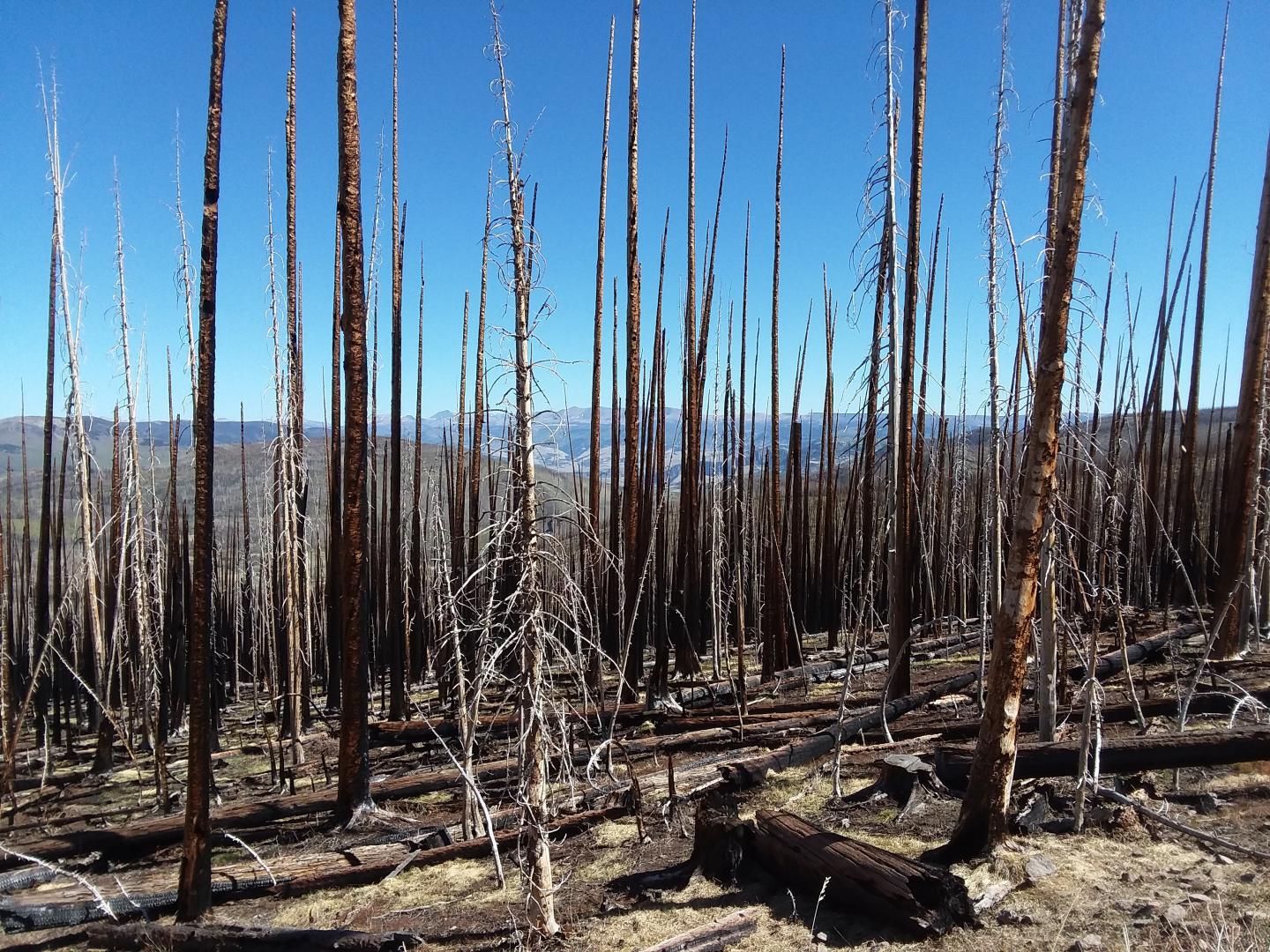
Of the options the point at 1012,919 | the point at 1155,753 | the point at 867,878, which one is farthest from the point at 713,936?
the point at 1155,753

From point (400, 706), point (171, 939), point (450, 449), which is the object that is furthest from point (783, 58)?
point (171, 939)

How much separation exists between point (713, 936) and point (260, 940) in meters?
2.79

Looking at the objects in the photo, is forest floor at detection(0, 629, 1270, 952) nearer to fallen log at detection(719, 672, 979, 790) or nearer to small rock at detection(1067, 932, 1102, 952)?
small rock at detection(1067, 932, 1102, 952)

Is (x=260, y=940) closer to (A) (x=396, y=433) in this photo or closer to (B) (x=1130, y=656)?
(A) (x=396, y=433)

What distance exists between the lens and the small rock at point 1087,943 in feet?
11.8

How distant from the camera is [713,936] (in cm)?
420

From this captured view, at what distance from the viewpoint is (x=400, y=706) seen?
10.4 metres

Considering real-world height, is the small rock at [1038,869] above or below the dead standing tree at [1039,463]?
below

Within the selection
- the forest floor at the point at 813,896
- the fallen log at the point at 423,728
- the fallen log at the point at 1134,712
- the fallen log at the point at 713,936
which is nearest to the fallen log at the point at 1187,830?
the forest floor at the point at 813,896

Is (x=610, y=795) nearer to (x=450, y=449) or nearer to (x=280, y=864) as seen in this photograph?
(x=280, y=864)

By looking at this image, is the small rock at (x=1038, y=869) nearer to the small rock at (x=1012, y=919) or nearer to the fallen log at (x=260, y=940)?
the small rock at (x=1012, y=919)

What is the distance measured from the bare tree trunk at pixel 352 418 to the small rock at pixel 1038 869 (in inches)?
194

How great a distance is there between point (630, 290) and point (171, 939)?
7.18 metres

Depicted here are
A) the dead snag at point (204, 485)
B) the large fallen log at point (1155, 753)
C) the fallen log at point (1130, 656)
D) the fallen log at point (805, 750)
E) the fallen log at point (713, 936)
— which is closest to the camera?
the fallen log at point (713, 936)
